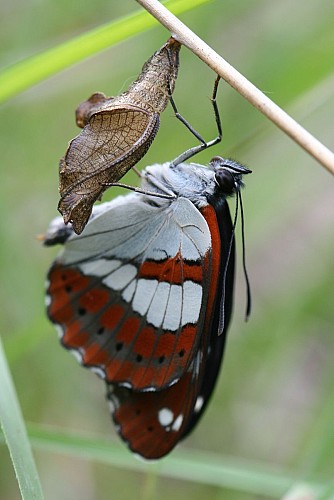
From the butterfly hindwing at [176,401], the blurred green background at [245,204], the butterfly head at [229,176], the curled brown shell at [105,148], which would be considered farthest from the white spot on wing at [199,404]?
the curled brown shell at [105,148]

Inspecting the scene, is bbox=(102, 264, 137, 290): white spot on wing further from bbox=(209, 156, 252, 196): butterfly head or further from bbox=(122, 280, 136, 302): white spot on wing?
bbox=(209, 156, 252, 196): butterfly head

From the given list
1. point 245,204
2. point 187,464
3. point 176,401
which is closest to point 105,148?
point 176,401

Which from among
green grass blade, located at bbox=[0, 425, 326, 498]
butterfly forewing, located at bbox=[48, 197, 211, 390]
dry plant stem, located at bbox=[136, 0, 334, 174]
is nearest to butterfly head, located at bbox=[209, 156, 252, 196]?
butterfly forewing, located at bbox=[48, 197, 211, 390]

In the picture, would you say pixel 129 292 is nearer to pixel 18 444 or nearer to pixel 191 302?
pixel 191 302

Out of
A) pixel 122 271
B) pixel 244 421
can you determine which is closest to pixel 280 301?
pixel 244 421

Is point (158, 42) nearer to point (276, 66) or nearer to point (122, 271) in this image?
point (276, 66)
